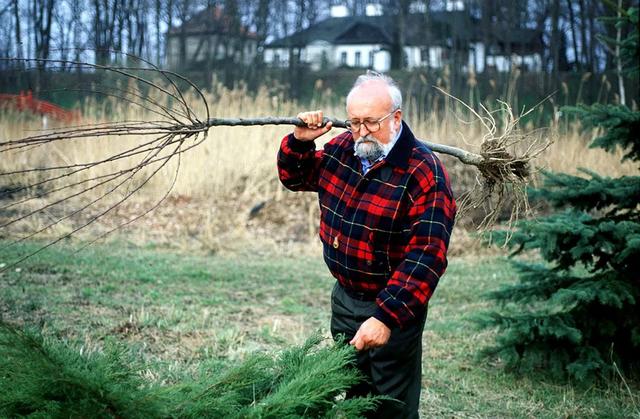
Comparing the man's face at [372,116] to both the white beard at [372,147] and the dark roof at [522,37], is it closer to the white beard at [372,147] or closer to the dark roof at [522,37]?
the white beard at [372,147]

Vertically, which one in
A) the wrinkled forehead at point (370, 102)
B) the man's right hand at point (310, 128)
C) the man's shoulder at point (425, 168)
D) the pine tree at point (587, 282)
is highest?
the wrinkled forehead at point (370, 102)

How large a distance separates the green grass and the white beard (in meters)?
1.75

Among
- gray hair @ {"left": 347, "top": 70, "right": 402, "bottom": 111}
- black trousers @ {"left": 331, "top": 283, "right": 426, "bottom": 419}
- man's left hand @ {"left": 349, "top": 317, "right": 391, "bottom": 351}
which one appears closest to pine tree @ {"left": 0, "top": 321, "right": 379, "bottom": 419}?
man's left hand @ {"left": 349, "top": 317, "right": 391, "bottom": 351}

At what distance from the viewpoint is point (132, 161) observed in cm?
1073

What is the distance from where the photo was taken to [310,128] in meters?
3.16

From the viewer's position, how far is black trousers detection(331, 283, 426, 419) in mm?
2912

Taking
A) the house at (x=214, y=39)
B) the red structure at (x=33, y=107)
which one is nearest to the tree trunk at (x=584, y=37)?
the house at (x=214, y=39)

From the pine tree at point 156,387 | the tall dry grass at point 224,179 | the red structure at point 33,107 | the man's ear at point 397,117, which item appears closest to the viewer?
the pine tree at point 156,387

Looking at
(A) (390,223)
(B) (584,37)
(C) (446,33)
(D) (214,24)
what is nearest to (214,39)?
(D) (214,24)

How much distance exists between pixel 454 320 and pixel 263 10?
2568 cm

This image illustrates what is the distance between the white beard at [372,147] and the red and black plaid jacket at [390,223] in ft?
0.10

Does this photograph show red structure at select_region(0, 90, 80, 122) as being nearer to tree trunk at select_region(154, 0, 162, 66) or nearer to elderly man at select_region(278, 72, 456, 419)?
elderly man at select_region(278, 72, 456, 419)

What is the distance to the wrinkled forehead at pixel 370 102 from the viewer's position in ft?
9.45

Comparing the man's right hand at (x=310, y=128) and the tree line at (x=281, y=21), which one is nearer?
the man's right hand at (x=310, y=128)
